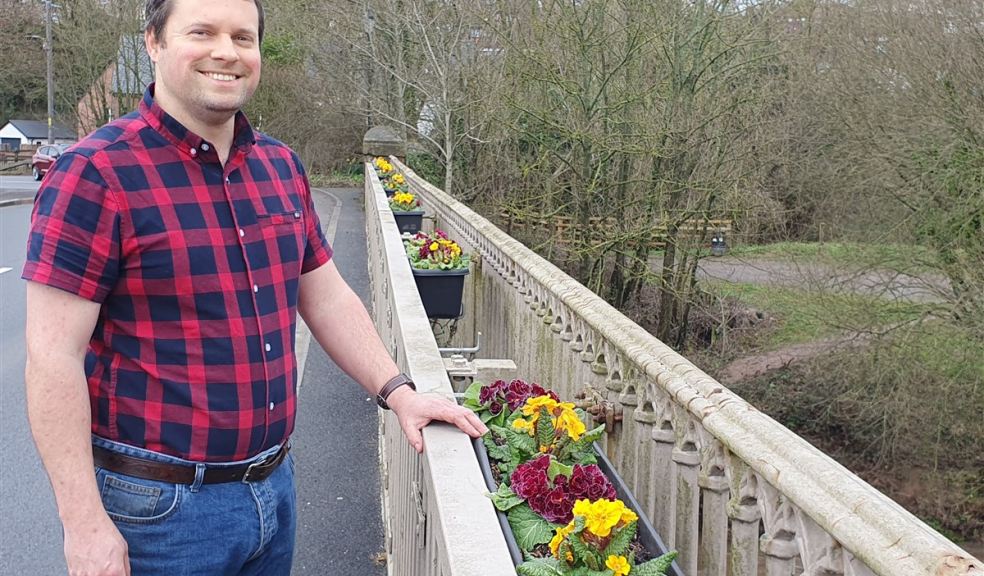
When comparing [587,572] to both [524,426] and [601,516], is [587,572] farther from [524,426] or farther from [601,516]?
[524,426]

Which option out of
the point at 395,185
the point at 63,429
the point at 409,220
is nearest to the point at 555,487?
the point at 63,429

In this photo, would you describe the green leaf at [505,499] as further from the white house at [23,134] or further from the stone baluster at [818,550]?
the white house at [23,134]

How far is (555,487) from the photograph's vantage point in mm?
2258

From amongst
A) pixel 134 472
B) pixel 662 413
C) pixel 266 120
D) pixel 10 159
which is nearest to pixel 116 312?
pixel 134 472

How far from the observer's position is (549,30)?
49.4ft

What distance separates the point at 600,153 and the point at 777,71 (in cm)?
320

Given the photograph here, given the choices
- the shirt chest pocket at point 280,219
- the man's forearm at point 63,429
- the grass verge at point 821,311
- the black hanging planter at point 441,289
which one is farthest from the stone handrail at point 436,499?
the grass verge at point 821,311

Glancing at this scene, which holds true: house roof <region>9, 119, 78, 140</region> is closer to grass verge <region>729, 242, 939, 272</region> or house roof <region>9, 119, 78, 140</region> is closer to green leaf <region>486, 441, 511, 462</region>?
grass verge <region>729, 242, 939, 272</region>

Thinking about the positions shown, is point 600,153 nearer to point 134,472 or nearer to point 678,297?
point 678,297

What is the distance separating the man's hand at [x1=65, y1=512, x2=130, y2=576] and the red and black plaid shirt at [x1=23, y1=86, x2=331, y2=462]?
0.20m

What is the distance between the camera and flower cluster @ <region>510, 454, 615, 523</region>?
2.20 meters

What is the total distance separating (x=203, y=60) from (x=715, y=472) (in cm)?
145

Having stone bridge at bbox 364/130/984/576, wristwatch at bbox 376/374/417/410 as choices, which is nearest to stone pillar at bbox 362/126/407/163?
stone bridge at bbox 364/130/984/576

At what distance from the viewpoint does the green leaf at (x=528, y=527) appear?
2.11 meters
